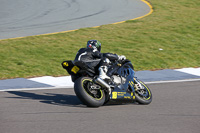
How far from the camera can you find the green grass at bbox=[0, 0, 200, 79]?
12.5 m

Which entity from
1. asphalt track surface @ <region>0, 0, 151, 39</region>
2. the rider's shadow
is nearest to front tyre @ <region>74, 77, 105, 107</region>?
the rider's shadow

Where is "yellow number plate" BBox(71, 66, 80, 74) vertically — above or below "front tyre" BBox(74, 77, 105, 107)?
above

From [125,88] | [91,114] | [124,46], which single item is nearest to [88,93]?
[91,114]

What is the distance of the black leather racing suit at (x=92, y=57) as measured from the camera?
26.9ft

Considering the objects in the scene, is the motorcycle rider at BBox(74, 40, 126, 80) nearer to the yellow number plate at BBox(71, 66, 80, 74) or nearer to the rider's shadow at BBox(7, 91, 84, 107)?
the yellow number plate at BBox(71, 66, 80, 74)

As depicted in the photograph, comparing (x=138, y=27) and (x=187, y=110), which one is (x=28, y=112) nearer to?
(x=187, y=110)

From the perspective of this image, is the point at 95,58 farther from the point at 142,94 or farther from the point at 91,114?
the point at 142,94

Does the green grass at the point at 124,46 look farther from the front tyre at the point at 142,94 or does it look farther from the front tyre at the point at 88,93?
the front tyre at the point at 88,93

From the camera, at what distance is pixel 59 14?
20500 mm

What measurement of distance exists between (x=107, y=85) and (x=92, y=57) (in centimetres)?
72

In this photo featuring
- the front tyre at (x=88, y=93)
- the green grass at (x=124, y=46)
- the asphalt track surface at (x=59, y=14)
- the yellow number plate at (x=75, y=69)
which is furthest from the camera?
the asphalt track surface at (x=59, y=14)

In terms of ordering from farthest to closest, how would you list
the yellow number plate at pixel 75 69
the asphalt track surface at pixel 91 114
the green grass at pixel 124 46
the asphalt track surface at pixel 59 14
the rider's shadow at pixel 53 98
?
the asphalt track surface at pixel 59 14 < the green grass at pixel 124 46 < the rider's shadow at pixel 53 98 < the yellow number plate at pixel 75 69 < the asphalt track surface at pixel 91 114

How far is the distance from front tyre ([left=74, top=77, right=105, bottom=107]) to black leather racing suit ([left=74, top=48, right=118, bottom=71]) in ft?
1.40

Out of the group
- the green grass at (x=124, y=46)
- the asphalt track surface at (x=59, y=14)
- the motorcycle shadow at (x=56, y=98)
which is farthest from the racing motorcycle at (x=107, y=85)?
the asphalt track surface at (x=59, y=14)
